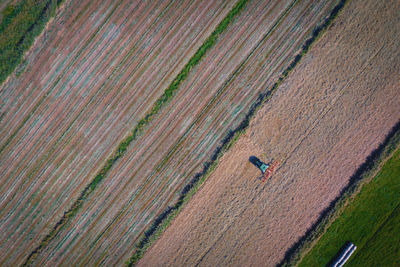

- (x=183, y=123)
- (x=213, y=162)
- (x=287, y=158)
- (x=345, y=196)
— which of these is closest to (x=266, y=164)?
(x=287, y=158)

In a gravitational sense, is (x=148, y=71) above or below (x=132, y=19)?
below

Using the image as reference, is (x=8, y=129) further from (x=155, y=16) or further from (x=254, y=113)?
(x=254, y=113)

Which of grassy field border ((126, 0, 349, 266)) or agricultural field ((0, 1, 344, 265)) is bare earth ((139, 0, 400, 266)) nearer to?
grassy field border ((126, 0, 349, 266))

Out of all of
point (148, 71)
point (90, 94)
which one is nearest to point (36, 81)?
point (90, 94)

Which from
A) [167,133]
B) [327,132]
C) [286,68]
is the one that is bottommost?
[167,133]

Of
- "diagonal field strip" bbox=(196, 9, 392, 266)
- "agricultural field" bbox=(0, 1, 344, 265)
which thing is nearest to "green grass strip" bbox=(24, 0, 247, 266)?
"agricultural field" bbox=(0, 1, 344, 265)
